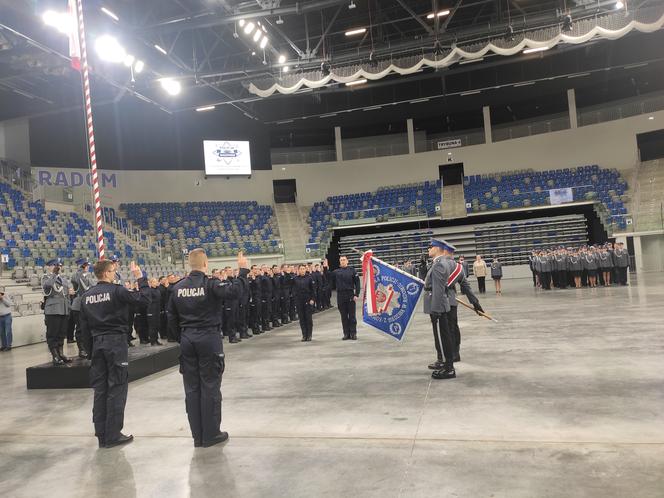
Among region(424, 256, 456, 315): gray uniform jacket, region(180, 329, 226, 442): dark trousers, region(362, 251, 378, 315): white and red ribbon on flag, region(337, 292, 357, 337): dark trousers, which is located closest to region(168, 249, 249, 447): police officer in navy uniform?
region(180, 329, 226, 442): dark trousers

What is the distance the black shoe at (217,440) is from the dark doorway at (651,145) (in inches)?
1193

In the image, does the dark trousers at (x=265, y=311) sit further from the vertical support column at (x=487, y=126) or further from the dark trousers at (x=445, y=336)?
the vertical support column at (x=487, y=126)

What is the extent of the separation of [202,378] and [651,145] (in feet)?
100

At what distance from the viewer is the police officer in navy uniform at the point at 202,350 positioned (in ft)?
13.6

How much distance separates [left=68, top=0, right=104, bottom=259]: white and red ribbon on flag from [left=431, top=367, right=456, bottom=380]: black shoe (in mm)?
4393

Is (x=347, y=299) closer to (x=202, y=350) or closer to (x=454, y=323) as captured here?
(x=454, y=323)

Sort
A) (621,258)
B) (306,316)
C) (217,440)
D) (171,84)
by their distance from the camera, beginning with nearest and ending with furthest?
(217,440), (306,316), (171,84), (621,258)

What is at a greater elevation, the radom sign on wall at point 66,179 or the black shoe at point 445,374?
the radom sign on wall at point 66,179

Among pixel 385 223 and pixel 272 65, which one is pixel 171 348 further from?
pixel 385 223

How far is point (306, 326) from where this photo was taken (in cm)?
995

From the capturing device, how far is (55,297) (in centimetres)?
849

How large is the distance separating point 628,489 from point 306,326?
7475mm

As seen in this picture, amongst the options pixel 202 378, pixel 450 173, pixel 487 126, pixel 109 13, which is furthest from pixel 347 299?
pixel 487 126

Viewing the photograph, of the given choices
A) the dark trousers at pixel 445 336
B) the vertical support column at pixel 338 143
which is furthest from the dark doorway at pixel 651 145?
the dark trousers at pixel 445 336
